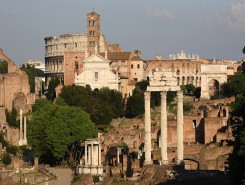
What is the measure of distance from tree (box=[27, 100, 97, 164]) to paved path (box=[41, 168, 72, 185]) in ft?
7.64

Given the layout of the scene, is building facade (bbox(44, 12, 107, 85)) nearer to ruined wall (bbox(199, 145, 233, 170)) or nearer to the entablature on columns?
ruined wall (bbox(199, 145, 233, 170))

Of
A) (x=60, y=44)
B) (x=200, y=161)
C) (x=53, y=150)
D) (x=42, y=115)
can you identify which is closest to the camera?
(x=200, y=161)

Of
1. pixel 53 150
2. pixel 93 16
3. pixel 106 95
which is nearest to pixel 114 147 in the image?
pixel 53 150

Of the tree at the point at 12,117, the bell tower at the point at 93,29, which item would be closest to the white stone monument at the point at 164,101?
the tree at the point at 12,117

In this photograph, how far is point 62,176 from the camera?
60938 mm

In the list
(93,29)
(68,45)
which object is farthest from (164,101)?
(68,45)

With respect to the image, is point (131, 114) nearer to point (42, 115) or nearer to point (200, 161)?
point (42, 115)

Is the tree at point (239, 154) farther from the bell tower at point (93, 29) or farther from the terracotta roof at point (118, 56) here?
the bell tower at point (93, 29)

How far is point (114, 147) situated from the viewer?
68125mm

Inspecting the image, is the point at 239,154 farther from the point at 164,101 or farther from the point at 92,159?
the point at 92,159

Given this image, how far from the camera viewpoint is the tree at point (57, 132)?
6738cm

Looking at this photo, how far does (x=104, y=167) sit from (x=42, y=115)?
1156 cm

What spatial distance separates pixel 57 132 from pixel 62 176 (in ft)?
23.6

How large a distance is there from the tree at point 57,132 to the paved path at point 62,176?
2.33 meters
